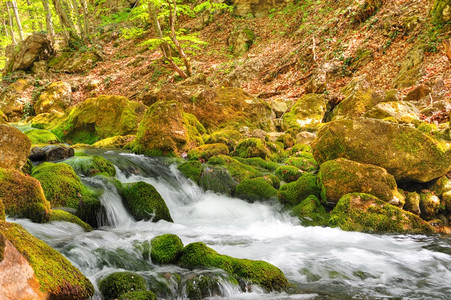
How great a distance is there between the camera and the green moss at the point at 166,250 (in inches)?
162

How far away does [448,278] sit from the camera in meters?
4.35

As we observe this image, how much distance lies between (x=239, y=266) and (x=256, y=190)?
3796 mm

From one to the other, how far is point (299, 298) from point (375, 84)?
11.9 metres

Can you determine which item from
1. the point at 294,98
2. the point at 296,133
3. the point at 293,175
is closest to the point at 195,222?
the point at 293,175

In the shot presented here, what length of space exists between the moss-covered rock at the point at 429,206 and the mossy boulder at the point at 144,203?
5.14 m

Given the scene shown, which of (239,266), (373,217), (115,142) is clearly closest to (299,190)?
(373,217)

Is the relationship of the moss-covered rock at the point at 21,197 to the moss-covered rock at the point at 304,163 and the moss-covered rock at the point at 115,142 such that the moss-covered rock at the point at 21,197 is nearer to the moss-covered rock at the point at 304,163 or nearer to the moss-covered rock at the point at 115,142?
the moss-covered rock at the point at 304,163

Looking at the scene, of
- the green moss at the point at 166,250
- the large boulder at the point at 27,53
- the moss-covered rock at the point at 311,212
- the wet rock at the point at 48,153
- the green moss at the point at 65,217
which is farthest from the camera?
the large boulder at the point at 27,53

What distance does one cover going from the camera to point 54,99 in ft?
64.1

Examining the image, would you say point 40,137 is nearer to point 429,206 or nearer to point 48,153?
point 48,153

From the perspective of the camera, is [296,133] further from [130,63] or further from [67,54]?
[67,54]

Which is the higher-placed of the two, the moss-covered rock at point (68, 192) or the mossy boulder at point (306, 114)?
the mossy boulder at point (306, 114)

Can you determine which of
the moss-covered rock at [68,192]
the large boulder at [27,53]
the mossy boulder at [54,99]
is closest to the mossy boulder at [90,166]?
the moss-covered rock at [68,192]

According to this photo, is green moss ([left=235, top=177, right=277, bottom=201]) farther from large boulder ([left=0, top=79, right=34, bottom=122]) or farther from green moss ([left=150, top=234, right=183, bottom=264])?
large boulder ([left=0, top=79, right=34, bottom=122])
